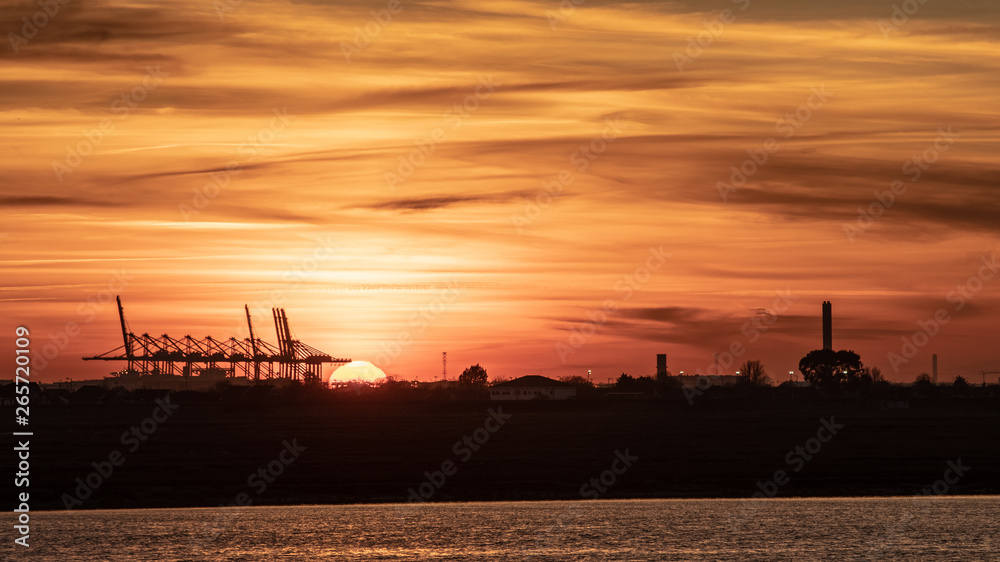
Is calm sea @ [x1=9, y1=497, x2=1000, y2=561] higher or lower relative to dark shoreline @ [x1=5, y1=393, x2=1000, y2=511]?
lower

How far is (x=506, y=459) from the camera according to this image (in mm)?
65625

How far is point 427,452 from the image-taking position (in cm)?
7044

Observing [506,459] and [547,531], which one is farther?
[506,459]

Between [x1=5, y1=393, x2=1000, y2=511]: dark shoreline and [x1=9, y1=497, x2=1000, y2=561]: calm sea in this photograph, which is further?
[x1=5, y1=393, x2=1000, y2=511]: dark shoreline

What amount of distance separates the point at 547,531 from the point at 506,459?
65.2ft

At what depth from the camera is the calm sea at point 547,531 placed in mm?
41062

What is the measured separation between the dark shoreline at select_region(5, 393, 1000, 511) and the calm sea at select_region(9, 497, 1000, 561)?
2.87 meters

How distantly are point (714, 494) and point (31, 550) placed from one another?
105 feet

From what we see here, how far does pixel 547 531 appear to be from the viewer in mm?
45812

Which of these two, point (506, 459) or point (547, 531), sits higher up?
point (506, 459)

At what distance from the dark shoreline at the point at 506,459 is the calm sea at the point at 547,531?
2.87 meters

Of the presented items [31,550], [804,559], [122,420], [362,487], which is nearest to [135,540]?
[31,550]

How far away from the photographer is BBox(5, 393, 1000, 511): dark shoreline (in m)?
55.9

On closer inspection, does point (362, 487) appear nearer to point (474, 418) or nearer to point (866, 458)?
point (866, 458)
